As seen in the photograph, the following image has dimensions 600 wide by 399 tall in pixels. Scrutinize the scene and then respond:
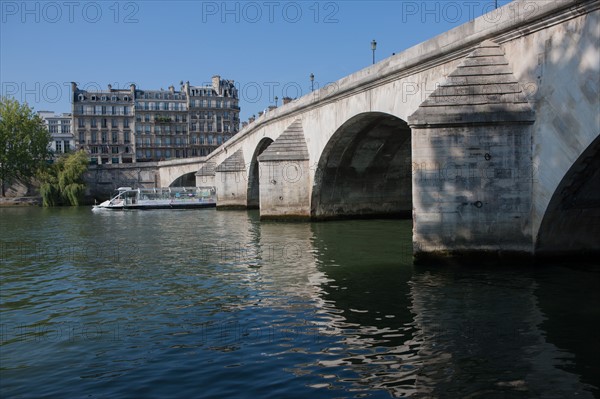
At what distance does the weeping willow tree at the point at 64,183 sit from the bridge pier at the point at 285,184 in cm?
3491

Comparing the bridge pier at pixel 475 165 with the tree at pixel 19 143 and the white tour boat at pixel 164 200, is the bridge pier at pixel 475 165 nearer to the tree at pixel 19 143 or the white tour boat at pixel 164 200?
the white tour boat at pixel 164 200

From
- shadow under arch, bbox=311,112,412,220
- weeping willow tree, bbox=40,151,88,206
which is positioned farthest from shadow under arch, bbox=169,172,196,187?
shadow under arch, bbox=311,112,412,220

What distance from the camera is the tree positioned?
64438 mm

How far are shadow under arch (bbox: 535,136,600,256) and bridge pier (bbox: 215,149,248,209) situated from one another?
3022cm

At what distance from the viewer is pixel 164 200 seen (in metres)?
47.1

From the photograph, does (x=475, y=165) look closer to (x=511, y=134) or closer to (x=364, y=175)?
(x=511, y=134)

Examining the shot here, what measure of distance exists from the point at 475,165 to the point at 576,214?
7.47 feet

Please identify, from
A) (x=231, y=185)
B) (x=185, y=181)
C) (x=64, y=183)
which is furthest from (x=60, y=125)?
(x=231, y=185)

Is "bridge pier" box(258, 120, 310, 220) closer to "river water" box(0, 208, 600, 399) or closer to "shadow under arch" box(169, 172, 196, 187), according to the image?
"river water" box(0, 208, 600, 399)

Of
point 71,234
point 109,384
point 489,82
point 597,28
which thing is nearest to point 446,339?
point 109,384

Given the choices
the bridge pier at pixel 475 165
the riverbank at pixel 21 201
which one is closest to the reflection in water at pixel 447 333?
the bridge pier at pixel 475 165

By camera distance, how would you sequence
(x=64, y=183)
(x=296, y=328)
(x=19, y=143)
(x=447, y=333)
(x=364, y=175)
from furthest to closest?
(x=19, y=143), (x=64, y=183), (x=364, y=175), (x=296, y=328), (x=447, y=333)

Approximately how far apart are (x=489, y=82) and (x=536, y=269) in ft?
13.4

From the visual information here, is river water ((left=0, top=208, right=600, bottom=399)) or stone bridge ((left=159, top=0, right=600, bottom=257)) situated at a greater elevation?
stone bridge ((left=159, top=0, right=600, bottom=257))
